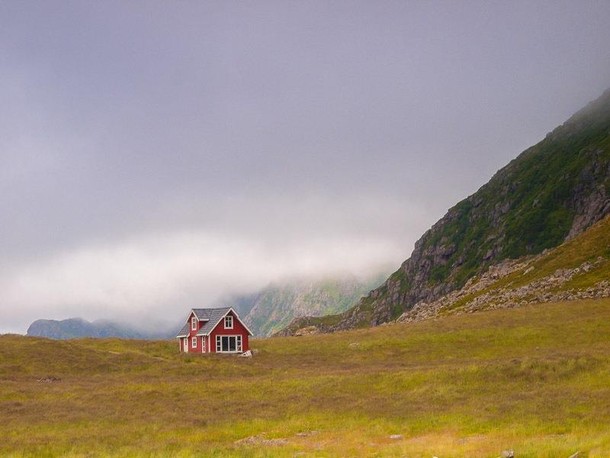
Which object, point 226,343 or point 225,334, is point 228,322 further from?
point 226,343

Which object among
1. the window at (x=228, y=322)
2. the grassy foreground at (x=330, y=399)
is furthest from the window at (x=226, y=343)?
the grassy foreground at (x=330, y=399)

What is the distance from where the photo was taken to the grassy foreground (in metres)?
29.4

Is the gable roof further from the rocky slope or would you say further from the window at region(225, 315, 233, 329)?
the rocky slope

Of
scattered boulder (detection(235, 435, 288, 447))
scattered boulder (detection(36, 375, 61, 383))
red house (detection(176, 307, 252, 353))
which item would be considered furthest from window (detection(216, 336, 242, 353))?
scattered boulder (detection(235, 435, 288, 447))

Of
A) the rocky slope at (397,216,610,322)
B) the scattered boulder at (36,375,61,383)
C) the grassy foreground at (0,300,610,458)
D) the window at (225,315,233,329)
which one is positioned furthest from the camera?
the rocky slope at (397,216,610,322)

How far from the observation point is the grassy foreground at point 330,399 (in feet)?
96.4

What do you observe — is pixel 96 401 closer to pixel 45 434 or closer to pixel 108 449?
pixel 45 434

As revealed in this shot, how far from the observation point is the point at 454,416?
113 ft

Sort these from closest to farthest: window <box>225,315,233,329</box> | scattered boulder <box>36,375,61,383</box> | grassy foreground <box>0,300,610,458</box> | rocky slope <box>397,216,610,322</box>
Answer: grassy foreground <box>0,300,610,458</box> < scattered boulder <box>36,375,61,383</box> < window <box>225,315,233,329</box> < rocky slope <box>397,216,610,322</box>

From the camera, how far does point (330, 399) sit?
4475 centimetres

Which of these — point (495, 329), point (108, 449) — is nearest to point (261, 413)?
point (108, 449)

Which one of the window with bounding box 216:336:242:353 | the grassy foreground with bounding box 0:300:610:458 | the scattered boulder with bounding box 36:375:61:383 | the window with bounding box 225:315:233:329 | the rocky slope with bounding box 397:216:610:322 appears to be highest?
the rocky slope with bounding box 397:216:610:322

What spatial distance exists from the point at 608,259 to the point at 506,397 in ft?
409

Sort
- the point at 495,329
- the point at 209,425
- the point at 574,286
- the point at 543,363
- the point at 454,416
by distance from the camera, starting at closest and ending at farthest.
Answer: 1. the point at 454,416
2. the point at 209,425
3. the point at 543,363
4. the point at 495,329
5. the point at 574,286
